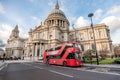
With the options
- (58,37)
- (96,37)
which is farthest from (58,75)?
(96,37)

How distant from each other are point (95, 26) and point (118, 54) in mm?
18255

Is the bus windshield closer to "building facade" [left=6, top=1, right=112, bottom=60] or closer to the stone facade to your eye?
"building facade" [left=6, top=1, right=112, bottom=60]

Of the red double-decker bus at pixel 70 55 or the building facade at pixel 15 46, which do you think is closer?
the red double-decker bus at pixel 70 55

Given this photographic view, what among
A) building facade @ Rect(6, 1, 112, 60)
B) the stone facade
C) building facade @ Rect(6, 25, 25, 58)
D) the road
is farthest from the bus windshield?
building facade @ Rect(6, 25, 25, 58)

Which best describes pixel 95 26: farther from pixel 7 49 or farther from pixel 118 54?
pixel 7 49

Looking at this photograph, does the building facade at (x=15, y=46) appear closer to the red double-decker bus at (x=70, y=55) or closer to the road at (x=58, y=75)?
the red double-decker bus at (x=70, y=55)

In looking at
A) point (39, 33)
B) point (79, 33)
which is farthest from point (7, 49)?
point (79, 33)

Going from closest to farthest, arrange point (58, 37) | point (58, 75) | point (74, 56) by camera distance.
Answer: point (58, 75) → point (74, 56) → point (58, 37)

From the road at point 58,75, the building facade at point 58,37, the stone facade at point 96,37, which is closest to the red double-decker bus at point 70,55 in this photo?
the road at point 58,75

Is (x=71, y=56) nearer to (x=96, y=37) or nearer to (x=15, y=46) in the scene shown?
(x=96, y=37)

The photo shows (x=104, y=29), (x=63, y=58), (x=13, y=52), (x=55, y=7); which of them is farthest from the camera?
(x=13, y=52)

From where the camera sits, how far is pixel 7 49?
304ft

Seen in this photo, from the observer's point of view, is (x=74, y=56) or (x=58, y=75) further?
(x=74, y=56)

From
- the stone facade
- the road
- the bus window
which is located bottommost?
the road
